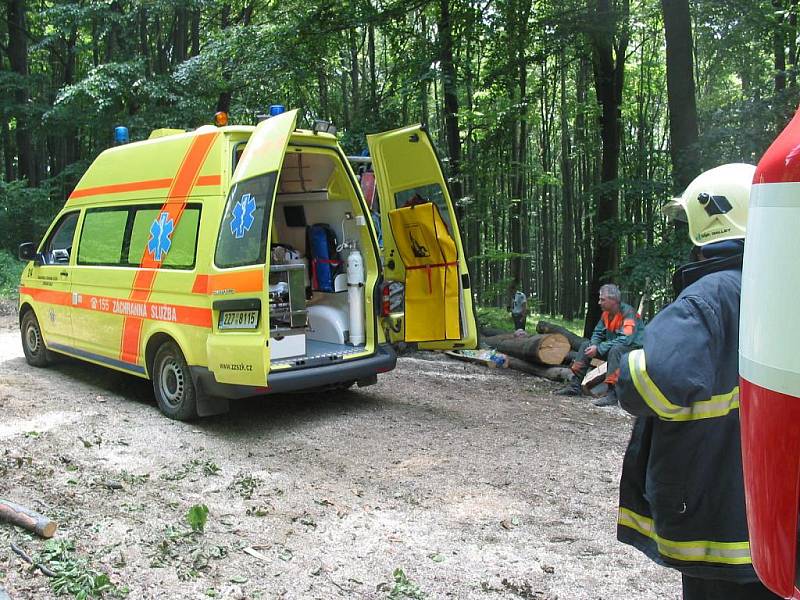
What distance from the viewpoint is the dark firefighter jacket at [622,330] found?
7480 mm

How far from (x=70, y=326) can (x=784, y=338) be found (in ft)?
24.3

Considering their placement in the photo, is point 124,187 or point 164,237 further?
point 124,187

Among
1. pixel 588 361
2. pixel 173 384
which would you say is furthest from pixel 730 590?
pixel 588 361

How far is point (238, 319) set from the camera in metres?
5.49

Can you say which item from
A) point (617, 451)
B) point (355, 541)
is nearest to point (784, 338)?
point (355, 541)

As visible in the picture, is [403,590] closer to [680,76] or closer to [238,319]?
[238,319]

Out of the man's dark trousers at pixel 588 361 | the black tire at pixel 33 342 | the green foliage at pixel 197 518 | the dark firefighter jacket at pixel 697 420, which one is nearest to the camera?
the dark firefighter jacket at pixel 697 420

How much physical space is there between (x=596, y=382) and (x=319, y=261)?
130 inches

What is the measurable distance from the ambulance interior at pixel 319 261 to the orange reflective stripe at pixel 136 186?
81 cm

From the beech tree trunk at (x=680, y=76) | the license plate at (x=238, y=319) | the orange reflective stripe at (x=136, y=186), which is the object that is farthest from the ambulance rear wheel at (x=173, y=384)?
the beech tree trunk at (x=680, y=76)

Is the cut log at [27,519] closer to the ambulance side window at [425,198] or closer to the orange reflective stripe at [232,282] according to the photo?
the orange reflective stripe at [232,282]

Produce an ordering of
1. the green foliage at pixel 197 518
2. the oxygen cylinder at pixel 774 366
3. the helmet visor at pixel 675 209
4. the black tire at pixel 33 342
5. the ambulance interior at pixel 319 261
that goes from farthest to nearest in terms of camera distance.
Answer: the black tire at pixel 33 342 → the ambulance interior at pixel 319 261 → the green foliage at pixel 197 518 → the helmet visor at pixel 675 209 → the oxygen cylinder at pixel 774 366

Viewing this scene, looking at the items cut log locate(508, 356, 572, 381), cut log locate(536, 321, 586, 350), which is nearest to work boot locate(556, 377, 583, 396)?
cut log locate(508, 356, 572, 381)

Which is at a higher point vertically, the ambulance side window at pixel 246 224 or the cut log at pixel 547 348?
the ambulance side window at pixel 246 224
